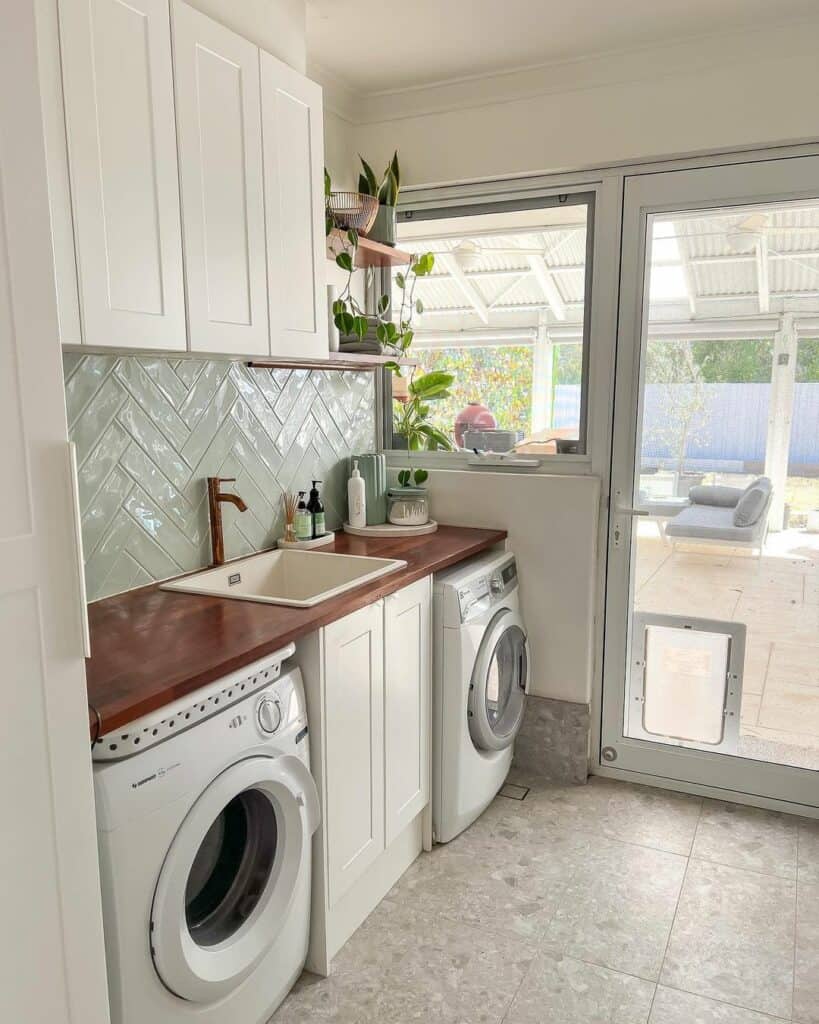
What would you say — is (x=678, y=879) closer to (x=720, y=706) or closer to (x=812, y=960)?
(x=812, y=960)

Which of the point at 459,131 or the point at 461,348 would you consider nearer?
the point at 459,131

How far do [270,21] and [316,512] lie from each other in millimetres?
1442

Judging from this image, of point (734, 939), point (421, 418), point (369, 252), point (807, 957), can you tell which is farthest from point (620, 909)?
point (369, 252)

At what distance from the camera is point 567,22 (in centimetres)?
241

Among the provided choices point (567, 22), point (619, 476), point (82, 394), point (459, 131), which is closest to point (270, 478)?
point (82, 394)

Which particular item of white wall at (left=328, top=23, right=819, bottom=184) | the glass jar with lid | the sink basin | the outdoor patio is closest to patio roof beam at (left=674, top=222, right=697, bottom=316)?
white wall at (left=328, top=23, right=819, bottom=184)

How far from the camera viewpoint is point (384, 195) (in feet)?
9.62

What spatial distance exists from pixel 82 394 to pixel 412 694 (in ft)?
4.10

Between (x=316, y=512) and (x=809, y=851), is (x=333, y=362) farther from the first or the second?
(x=809, y=851)

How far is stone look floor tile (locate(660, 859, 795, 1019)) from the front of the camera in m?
1.95

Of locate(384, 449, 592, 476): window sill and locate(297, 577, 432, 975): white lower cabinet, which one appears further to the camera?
locate(384, 449, 592, 476): window sill

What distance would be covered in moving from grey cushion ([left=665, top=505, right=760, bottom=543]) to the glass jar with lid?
3.04 feet

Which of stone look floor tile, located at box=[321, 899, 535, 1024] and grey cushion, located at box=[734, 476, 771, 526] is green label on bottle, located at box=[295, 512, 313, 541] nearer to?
stone look floor tile, located at box=[321, 899, 535, 1024]

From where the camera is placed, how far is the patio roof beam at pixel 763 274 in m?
2.63
